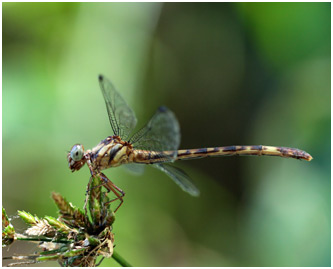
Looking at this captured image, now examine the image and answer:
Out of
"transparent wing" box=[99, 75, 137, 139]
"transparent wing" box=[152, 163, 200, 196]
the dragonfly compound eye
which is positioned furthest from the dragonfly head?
"transparent wing" box=[152, 163, 200, 196]

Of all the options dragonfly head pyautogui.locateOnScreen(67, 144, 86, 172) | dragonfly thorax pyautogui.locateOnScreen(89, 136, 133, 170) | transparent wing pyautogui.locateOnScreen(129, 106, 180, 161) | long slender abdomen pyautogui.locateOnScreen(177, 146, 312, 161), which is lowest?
dragonfly head pyautogui.locateOnScreen(67, 144, 86, 172)

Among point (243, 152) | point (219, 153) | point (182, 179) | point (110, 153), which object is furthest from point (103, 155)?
point (243, 152)

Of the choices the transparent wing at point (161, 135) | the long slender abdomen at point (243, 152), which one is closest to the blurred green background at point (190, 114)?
the long slender abdomen at point (243, 152)

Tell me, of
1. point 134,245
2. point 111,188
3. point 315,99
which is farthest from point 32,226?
point 315,99

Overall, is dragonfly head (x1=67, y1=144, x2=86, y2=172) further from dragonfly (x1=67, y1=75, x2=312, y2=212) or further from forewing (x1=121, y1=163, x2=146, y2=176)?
forewing (x1=121, y1=163, x2=146, y2=176)

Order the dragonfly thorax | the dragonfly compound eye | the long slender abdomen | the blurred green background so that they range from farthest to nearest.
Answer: the blurred green background < the long slender abdomen < the dragonfly thorax < the dragonfly compound eye

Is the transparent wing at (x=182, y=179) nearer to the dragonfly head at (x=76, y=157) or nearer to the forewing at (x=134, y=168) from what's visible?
the forewing at (x=134, y=168)
